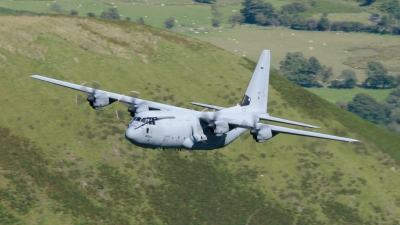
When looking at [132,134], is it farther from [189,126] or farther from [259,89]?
[259,89]

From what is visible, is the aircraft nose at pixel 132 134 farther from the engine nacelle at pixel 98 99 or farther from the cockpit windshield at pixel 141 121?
the engine nacelle at pixel 98 99

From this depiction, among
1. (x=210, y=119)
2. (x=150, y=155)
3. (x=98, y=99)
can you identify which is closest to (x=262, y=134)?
(x=210, y=119)

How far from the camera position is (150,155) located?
100062 millimetres

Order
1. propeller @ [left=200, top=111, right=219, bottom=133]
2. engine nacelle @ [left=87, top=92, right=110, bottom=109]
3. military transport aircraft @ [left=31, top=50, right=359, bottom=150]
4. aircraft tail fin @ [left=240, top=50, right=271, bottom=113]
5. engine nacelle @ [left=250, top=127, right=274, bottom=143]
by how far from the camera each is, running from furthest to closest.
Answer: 1. aircraft tail fin @ [left=240, top=50, right=271, bottom=113]
2. engine nacelle @ [left=87, top=92, right=110, bottom=109]
3. engine nacelle @ [left=250, top=127, right=274, bottom=143]
4. propeller @ [left=200, top=111, right=219, bottom=133]
5. military transport aircraft @ [left=31, top=50, right=359, bottom=150]

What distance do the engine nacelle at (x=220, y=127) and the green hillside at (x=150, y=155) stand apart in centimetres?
2265

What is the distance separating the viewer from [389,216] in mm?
104750

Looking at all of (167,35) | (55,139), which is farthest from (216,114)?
(167,35)

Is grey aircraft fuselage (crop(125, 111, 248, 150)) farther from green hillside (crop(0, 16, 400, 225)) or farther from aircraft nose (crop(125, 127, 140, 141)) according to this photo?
green hillside (crop(0, 16, 400, 225))

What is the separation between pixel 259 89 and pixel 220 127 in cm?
1109

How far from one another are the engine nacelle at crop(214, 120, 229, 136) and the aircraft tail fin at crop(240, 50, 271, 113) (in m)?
9.22

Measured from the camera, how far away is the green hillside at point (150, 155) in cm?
9375

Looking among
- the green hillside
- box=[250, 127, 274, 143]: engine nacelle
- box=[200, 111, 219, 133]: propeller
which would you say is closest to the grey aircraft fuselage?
box=[200, 111, 219, 133]: propeller

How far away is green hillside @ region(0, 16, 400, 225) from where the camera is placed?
3691 inches

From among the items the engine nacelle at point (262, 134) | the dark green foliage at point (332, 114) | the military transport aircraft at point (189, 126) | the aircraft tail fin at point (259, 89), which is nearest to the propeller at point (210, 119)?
the military transport aircraft at point (189, 126)
